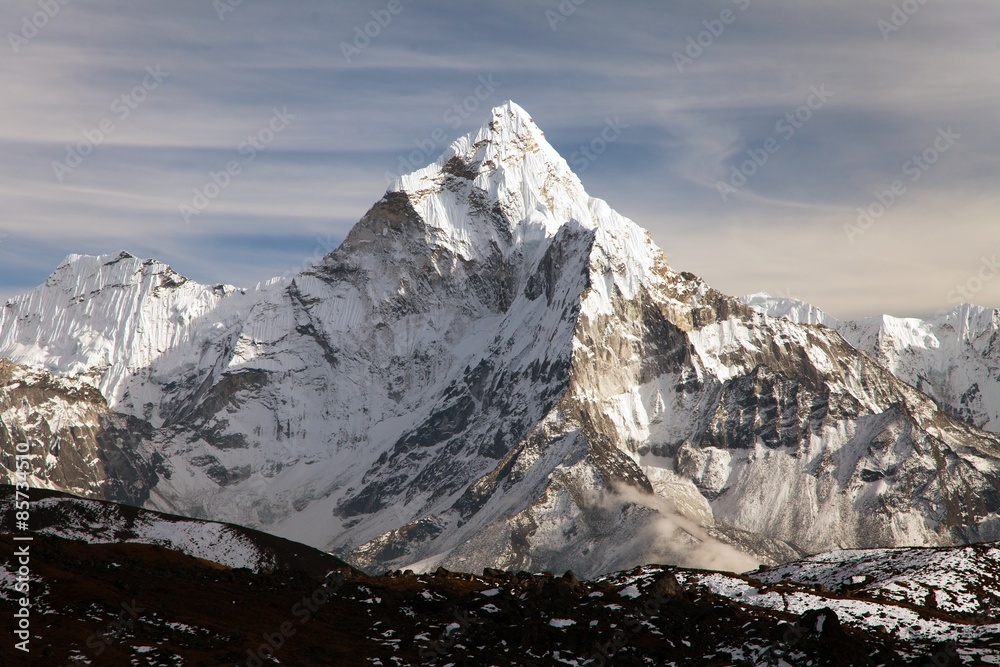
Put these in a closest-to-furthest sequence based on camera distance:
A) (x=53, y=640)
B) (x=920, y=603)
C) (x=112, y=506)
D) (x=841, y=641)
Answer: (x=53, y=640) → (x=841, y=641) → (x=920, y=603) → (x=112, y=506)

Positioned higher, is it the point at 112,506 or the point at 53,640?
the point at 112,506

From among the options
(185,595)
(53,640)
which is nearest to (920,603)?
(185,595)

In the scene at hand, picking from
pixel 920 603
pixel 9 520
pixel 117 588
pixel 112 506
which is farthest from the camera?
pixel 112 506

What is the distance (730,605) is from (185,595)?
124 feet

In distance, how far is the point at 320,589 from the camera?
273 ft

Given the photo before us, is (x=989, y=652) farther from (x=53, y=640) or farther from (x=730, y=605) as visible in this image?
(x=53, y=640)

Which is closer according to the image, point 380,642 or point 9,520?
point 380,642

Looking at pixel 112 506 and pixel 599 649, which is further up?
pixel 112 506

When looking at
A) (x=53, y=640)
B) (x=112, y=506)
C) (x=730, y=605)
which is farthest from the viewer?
(x=112, y=506)

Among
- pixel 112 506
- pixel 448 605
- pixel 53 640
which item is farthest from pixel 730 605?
pixel 112 506

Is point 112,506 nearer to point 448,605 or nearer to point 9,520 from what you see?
point 9,520

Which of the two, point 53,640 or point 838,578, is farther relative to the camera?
point 838,578

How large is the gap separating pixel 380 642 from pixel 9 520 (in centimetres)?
5692

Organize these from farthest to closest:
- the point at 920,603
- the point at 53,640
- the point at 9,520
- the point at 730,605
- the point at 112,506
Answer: the point at 112,506 < the point at 9,520 < the point at 920,603 < the point at 730,605 < the point at 53,640
